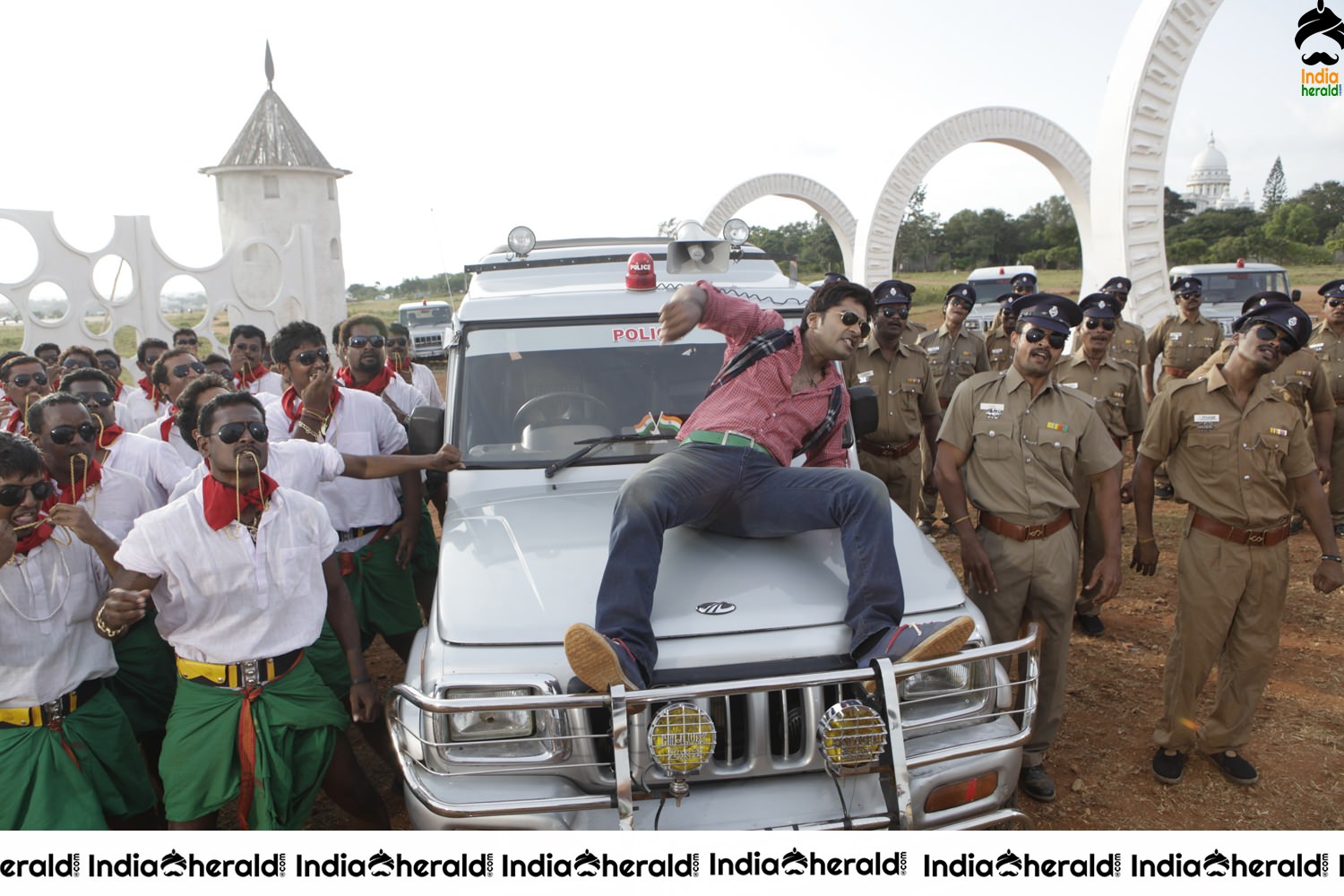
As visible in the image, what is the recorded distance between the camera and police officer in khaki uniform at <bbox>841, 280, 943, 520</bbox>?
22.3ft

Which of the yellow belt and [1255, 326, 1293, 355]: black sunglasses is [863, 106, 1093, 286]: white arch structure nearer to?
[1255, 326, 1293, 355]: black sunglasses

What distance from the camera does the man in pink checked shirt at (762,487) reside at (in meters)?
2.69

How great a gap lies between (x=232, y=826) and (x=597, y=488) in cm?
219

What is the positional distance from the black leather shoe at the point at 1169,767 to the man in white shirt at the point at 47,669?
4.17 m

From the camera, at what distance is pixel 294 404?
4.77 m

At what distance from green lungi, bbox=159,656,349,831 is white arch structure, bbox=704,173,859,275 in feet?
71.6

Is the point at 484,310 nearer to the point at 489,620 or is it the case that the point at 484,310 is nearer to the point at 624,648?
the point at 489,620

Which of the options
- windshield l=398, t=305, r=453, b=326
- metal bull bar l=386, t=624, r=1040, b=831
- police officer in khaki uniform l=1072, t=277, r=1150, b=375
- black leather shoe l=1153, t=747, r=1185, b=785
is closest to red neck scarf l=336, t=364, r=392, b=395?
metal bull bar l=386, t=624, r=1040, b=831

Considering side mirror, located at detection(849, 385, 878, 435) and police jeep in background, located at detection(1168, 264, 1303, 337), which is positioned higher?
police jeep in background, located at detection(1168, 264, 1303, 337)

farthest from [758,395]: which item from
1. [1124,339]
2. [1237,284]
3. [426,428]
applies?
[1237,284]

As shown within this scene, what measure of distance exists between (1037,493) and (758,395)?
4.75ft

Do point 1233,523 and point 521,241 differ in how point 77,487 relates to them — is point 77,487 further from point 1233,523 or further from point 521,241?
point 1233,523

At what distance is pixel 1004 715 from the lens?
2879 millimetres

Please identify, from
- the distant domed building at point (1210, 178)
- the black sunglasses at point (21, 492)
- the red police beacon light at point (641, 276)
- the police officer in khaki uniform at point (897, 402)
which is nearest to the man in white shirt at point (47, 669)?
the black sunglasses at point (21, 492)
